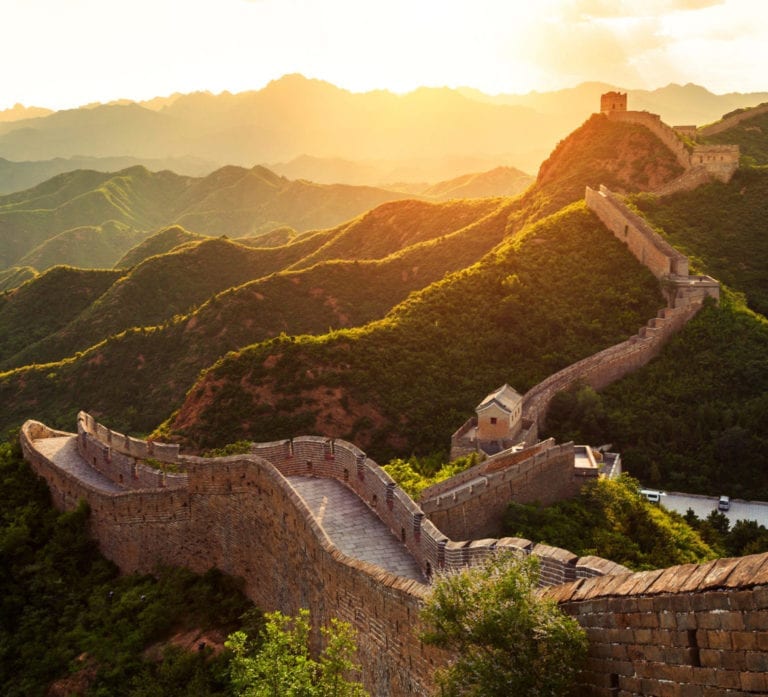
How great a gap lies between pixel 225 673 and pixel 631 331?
32.1 m

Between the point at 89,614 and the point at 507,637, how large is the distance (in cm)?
1587

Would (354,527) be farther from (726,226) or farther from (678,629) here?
(726,226)

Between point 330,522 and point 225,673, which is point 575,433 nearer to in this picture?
point 330,522

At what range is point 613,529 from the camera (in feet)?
72.6

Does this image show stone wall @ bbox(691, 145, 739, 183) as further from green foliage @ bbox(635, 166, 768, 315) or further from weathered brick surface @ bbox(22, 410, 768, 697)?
weathered brick surface @ bbox(22, 410, 768, 697)

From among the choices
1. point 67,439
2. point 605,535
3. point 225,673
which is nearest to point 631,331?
point 605,535

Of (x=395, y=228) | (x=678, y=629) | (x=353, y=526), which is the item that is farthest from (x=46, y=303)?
(x=678, y=629)

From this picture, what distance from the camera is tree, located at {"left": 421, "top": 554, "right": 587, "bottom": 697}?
6.92 metres

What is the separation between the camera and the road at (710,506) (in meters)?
30.5

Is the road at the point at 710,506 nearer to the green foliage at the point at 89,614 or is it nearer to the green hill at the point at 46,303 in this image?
the green foliage at the point at 89,614

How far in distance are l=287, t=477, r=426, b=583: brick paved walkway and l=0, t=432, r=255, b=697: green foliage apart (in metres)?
2.94

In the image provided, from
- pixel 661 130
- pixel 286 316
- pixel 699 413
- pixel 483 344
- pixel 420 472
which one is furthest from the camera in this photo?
pixel 286 316

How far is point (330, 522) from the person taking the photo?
57.7 feet

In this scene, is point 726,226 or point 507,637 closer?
point 507,637
